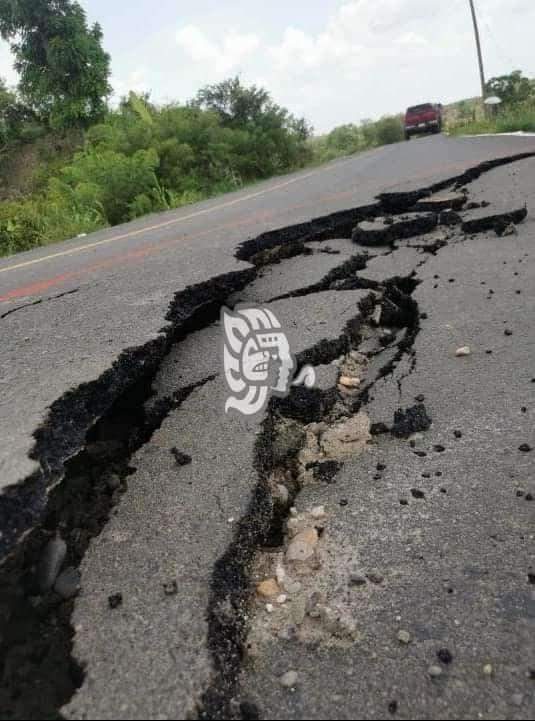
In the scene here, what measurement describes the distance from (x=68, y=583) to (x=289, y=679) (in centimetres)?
69

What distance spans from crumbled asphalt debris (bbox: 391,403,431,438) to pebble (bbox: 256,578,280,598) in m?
0.87

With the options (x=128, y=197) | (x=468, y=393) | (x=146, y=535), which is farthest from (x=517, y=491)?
(x=128, y=197)

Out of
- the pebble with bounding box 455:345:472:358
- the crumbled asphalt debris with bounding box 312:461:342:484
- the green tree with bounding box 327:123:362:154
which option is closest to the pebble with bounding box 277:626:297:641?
the crumbled asphalt debris with bounding box 312:461:342:484

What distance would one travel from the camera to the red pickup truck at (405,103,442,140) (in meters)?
26.3

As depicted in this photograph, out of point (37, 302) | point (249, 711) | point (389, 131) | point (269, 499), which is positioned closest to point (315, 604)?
point (249, 711)

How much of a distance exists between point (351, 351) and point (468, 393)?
0.74m

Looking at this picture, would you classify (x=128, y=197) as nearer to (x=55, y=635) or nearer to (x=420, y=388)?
(x=420, y=388)

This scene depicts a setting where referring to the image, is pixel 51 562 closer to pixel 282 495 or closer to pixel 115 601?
pixel 115 601

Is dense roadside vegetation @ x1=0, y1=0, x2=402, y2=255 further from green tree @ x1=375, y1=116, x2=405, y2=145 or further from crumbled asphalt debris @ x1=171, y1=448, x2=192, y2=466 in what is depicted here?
green tree @ x1=375, y1=116, x2=405, y2=145

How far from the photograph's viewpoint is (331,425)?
2309mm

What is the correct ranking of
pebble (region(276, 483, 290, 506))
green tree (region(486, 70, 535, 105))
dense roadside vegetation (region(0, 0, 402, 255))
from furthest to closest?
green tree (region(486, 70, 535, 105)) < dense roadside vegetation (region(0, 0, 402, 255)) < pebble (region(276, 483, 290, 506))

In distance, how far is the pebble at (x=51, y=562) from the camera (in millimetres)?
1527

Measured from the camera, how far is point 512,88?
23922mm

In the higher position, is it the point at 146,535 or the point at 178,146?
the point at 178,146
